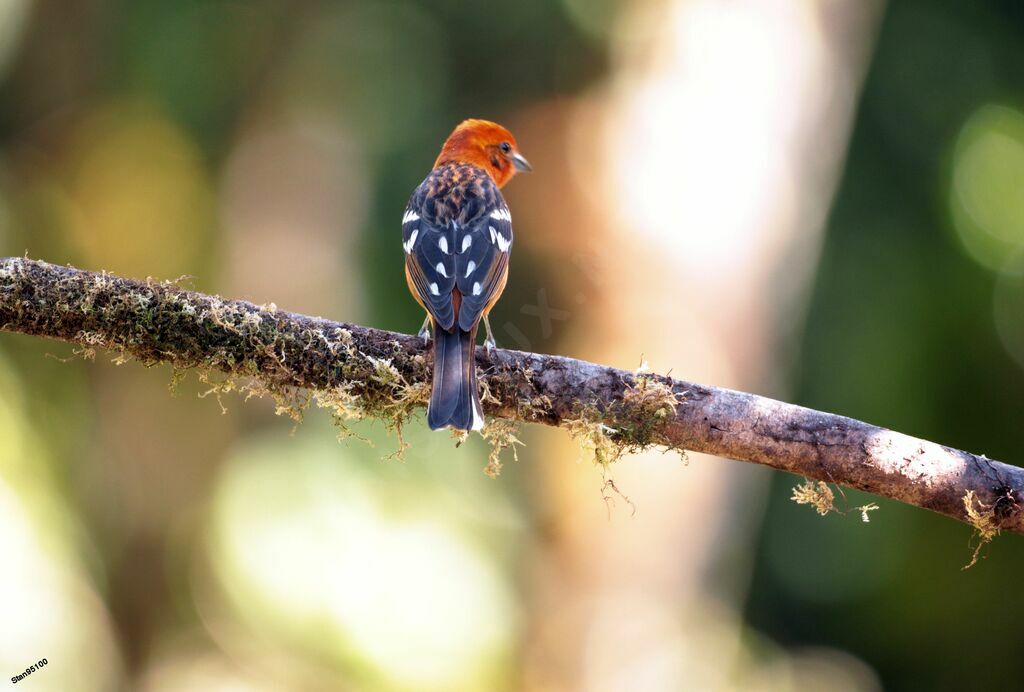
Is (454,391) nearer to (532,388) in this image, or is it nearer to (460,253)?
(532,388)

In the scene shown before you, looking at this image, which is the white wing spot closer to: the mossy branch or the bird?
the bird

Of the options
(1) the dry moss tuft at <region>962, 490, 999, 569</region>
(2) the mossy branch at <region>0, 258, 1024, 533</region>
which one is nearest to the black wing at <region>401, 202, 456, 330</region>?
(2) the mossy branch at <region>0, 258, 1024, 533</region>

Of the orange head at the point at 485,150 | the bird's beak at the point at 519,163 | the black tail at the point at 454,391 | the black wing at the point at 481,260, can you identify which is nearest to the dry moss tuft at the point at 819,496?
the black tail at the point at 454,391

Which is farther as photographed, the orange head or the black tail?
the orange head

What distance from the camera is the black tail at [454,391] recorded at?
3.81 m

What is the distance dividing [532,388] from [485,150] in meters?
3.08

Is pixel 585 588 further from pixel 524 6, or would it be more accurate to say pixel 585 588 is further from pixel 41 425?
pixel 524 6

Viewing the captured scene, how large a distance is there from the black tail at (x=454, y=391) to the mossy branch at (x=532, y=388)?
128 mm

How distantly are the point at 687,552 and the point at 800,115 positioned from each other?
3408mm

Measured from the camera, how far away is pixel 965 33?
12.6m

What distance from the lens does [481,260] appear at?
5.07 metres

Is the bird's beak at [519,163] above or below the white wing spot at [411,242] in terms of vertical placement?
above

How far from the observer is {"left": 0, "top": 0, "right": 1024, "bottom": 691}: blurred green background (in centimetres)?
730

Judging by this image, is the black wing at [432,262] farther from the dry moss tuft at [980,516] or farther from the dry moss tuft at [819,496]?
the dry moss tuft at [980,516]
